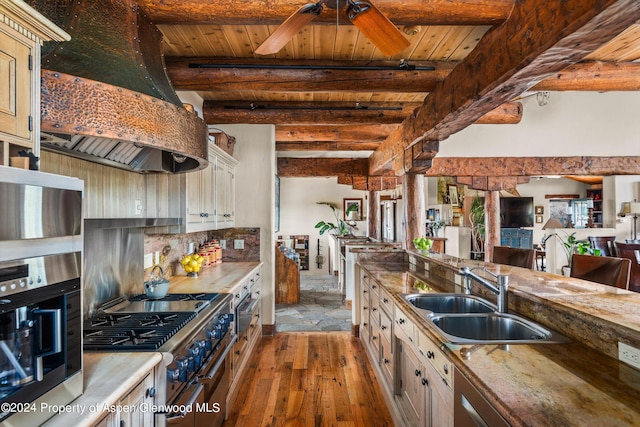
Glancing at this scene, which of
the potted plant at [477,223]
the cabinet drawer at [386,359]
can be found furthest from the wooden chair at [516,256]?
the potted plant at [477,223]

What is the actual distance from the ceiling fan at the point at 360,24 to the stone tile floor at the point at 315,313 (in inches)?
148

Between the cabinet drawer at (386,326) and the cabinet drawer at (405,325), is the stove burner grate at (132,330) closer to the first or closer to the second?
the cabinet drawer at (405,325)

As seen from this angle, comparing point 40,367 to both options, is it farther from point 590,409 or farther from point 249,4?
point 249,4

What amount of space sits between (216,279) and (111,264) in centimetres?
103

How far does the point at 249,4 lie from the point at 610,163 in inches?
277

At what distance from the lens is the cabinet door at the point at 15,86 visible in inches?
37.6

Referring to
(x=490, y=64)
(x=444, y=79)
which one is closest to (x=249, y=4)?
(x=490, y=64)

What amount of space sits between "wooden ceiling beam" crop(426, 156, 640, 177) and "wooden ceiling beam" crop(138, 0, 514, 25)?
4.37 m

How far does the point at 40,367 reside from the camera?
3.12 ft

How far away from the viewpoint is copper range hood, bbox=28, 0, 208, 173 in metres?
1.21

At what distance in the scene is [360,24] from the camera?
169 centimetres

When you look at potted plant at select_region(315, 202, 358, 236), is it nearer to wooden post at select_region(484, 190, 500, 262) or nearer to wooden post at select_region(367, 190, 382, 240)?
wooden post at select_region(367, 190, 382, 240)

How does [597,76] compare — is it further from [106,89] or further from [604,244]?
[604,244]

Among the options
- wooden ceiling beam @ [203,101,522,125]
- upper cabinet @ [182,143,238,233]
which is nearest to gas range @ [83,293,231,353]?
upper cabinet @ [182,143,238,233]
